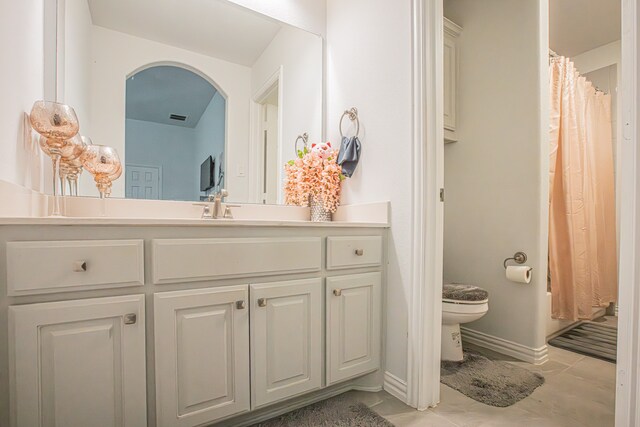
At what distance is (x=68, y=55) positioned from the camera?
1.35m

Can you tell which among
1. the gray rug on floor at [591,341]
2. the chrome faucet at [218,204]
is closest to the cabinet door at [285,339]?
the chrome faucet at [218,204]

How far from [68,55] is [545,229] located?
269 centimetres

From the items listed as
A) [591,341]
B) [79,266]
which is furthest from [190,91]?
[591,341]

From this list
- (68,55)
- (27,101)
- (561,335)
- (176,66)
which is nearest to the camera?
(27,101)

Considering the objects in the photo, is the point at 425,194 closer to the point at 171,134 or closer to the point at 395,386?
the point at 395,386

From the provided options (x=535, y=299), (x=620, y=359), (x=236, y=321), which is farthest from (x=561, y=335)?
(x=236, y=321)

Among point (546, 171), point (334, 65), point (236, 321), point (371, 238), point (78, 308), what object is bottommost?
point (236, 321)

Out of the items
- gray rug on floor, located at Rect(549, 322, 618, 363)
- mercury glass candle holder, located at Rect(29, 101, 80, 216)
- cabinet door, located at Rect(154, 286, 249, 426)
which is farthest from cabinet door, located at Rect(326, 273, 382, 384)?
gray rug on floor, located at Rect(549, 322, 618, 363)

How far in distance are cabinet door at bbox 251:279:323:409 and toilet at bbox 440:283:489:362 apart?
0.93m

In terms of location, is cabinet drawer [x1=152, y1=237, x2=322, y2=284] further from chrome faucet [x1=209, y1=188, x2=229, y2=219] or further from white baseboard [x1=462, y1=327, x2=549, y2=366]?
white baseboard [x1=462, y1=327, x2=549, y2=366]

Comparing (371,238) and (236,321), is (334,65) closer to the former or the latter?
(371,238)

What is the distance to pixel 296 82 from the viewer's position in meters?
2.02

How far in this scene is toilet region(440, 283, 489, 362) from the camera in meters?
1.87

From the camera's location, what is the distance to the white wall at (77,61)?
Answer: 52.7 inches
